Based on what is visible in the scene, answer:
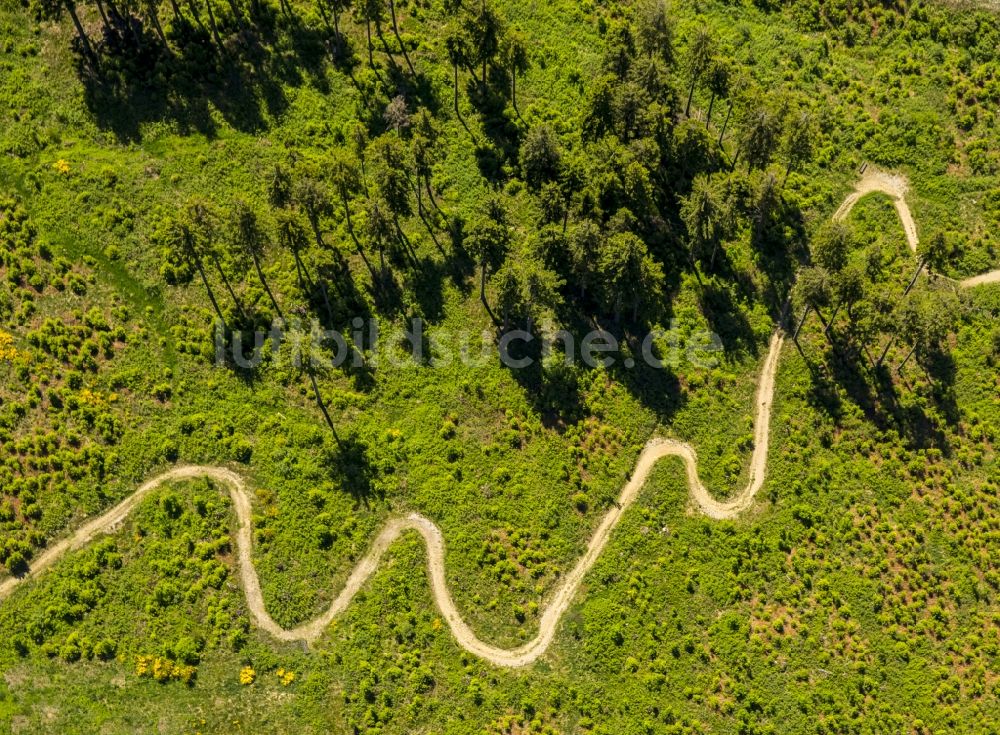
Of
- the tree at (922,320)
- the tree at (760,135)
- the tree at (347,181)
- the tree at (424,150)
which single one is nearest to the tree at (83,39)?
the tree at (347,181)

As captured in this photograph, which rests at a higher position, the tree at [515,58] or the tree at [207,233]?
the tree at [515,58]

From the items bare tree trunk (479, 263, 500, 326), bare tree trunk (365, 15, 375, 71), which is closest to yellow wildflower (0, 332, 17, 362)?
bare tree trunk (479, 263, 500, 326)

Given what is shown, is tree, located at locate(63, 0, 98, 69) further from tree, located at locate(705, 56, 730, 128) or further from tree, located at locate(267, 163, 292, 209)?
tree, located at locate(705, 56, 730, 128)

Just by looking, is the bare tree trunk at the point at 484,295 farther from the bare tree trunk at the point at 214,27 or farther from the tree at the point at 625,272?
the bare tree trunk at the point at 214,27

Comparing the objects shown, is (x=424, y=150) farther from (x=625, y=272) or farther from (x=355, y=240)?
(x=625, y=272)

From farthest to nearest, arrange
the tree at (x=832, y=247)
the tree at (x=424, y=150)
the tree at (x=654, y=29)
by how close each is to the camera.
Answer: the tree at (x=654, y=29) → the tree at (x=424, y=150) → the tree at (x=832, y=247)

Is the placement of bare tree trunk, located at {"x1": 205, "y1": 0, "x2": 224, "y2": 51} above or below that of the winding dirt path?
above
